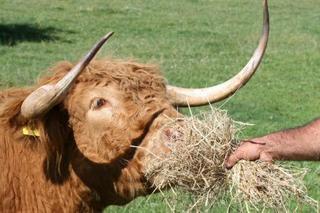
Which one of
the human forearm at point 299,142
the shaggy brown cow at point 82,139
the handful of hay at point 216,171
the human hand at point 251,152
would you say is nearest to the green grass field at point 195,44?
the handful of hay at point 216,171

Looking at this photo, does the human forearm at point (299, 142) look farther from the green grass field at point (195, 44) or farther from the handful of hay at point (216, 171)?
the green grass field at point (195, 44)

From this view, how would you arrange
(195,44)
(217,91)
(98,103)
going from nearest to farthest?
(98,103)
(217,91)
(195,44)

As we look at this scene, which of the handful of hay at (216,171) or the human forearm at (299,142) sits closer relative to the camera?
the handful of hay at (216,171)

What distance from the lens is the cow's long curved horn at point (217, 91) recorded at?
4926 millimetres

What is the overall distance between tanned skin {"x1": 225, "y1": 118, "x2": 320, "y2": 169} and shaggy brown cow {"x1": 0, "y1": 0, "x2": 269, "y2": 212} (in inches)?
17.6

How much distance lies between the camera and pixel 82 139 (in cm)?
463

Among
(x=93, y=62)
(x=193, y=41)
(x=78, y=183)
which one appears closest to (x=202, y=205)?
(x=78, y=183)

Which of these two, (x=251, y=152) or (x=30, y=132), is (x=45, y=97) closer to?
(x=30, y=132)

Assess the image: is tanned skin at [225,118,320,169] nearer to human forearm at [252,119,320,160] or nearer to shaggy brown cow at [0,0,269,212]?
human forearm at [252,119,320,160]

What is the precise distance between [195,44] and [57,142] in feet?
59.5

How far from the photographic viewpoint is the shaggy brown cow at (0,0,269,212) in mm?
4500

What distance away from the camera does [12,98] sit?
477cm

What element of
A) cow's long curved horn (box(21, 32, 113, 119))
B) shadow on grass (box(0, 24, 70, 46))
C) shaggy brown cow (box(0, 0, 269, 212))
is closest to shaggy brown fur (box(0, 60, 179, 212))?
shaggy brown cow (box(0, 0, 269, 212))

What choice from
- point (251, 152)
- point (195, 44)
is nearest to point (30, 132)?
point (251, 152)
